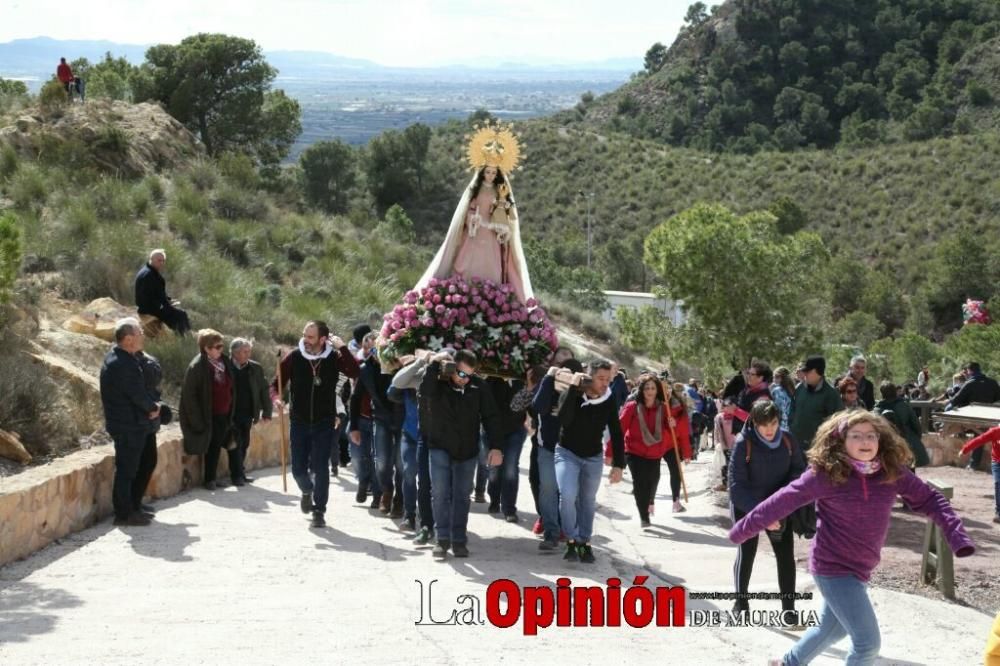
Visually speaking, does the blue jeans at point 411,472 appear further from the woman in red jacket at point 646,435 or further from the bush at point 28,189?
the bush at point 28,189

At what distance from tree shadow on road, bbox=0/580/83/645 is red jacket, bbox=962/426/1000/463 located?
7570 mm

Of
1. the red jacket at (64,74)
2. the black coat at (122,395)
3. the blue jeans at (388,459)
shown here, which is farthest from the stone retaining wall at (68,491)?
the red jacket at (64,74)

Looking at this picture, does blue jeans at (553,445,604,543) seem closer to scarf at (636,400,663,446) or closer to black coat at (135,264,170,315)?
scarf at (636,400,663,446)

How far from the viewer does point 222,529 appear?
434 inches

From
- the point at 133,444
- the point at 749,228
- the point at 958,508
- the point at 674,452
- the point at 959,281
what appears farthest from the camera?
the point at 959,281

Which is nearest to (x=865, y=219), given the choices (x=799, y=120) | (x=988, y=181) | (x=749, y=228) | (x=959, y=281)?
(x=988, y=181)

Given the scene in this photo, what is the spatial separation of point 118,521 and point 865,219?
216ft

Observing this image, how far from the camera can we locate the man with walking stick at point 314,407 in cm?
1150

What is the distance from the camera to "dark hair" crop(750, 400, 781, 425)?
8.76 m

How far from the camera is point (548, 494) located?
11211 mm

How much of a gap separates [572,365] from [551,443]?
71 centimetres

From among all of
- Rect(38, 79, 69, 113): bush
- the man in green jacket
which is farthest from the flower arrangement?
Rect(38, 79, 69, 113): bush

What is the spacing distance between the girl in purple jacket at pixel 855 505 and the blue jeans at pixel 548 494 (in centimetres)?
438

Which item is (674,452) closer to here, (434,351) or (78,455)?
(434,351)
